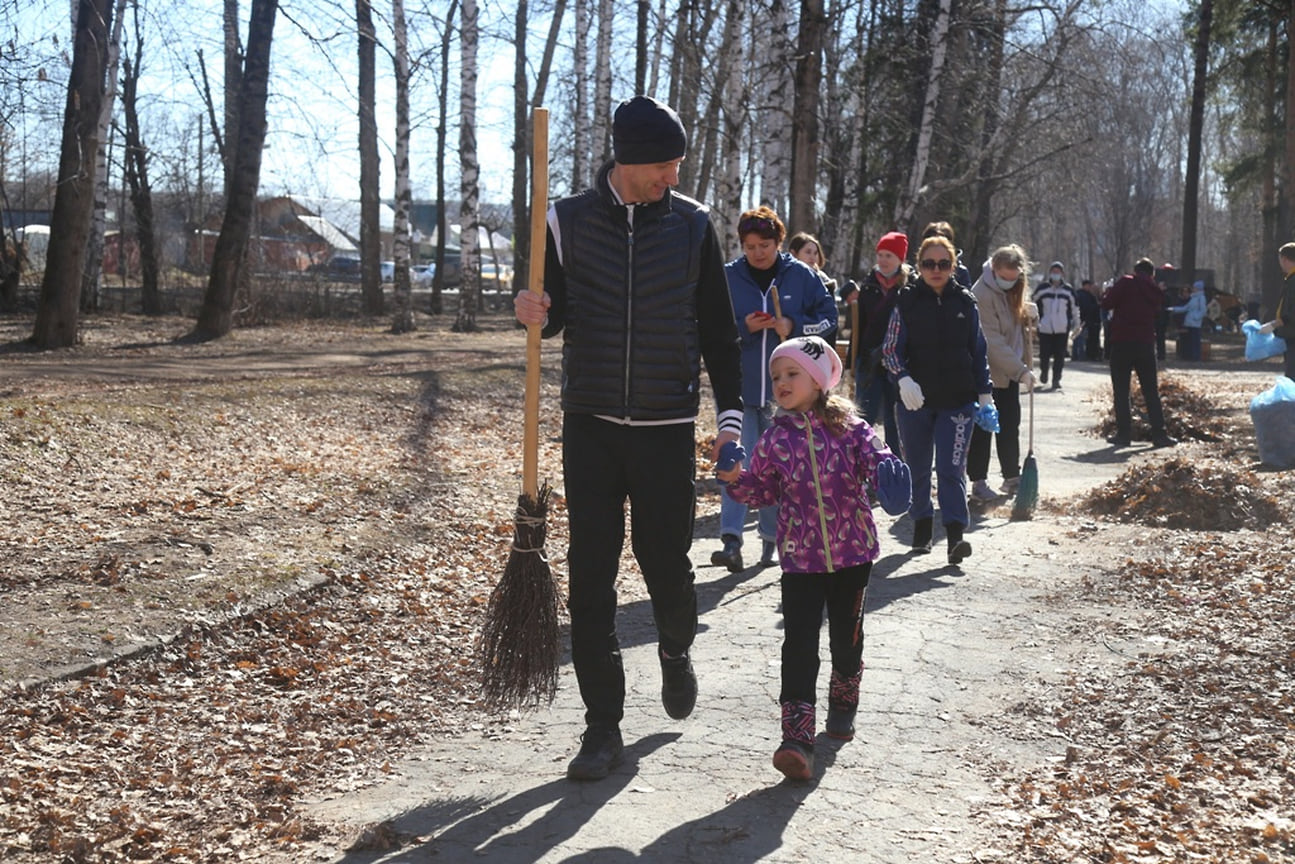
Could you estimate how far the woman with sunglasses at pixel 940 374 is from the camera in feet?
28.3

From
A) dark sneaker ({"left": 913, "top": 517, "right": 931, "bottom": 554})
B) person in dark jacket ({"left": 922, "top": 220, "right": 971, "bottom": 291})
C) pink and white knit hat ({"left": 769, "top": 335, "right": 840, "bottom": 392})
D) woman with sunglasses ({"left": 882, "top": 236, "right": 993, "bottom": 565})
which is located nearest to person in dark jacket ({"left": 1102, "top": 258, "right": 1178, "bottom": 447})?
person in dark jacket ({"left": 922, "top": 220, "right": 971, "bottom": 291})

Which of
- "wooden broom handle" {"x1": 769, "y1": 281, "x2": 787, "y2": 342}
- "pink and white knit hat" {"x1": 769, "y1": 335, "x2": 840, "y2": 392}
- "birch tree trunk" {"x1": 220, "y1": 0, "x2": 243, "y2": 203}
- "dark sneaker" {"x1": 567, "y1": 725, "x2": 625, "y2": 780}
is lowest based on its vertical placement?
"dark sneaker" {"x1": 567, "y1": 725, "x2": 625, "y2": 780}

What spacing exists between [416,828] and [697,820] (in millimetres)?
869

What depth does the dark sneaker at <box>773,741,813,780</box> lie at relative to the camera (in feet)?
15.2

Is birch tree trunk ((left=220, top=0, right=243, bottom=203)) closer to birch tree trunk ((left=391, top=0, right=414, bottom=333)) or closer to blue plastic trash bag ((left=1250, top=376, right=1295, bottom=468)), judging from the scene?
birch tree trunk ((left=391, top=0, right=414, bottom=333))

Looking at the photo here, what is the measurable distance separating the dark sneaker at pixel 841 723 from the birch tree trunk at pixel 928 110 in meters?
22.2

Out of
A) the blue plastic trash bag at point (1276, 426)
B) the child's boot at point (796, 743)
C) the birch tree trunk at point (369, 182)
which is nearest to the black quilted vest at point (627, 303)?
the child's boot at point (796, 743)

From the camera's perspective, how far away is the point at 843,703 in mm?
5168

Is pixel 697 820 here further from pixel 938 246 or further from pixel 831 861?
pixel 938 246

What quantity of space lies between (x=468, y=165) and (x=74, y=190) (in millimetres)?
8999

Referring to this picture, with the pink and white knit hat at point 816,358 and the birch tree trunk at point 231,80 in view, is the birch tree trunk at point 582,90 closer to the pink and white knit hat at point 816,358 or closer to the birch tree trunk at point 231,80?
the birch tree trunk at point 231,80

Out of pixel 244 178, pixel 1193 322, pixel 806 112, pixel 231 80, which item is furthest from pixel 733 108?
pixel 231 80

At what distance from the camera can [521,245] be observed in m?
38.8

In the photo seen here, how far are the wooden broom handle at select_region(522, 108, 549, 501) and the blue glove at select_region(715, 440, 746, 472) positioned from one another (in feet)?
2.16
